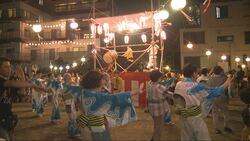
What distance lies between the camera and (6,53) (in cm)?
4488

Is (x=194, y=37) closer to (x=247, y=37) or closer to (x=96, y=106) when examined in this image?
(x=247, y=37)

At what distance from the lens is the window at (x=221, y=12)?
38.7 metres

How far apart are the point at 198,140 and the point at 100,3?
45147 millimetres

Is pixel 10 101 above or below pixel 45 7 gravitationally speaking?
below

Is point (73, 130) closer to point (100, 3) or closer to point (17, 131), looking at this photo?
point (17, 131)

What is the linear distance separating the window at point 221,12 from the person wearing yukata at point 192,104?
35063 millimetres

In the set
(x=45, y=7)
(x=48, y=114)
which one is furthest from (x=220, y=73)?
(x=45, y=7)

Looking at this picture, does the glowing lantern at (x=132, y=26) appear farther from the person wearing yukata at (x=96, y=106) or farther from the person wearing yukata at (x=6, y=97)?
the person wearing yukata at (x=6, y=97)

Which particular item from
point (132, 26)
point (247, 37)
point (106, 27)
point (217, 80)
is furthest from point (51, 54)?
point (217, 80)

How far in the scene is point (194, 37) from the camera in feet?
129

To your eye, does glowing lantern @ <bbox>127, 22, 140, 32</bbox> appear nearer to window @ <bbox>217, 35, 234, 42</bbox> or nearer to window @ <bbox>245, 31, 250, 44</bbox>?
window @ <bbox>217, 35, 234, 42</bbox>

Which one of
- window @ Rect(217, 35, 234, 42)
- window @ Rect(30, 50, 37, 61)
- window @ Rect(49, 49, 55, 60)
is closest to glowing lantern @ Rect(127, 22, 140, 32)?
window @ Rect(217, 35, 234, 42)

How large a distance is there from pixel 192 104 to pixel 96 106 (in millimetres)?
Answer: 1773

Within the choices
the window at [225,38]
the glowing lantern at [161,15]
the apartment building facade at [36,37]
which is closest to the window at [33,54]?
the apartment building facade at [36,37]
